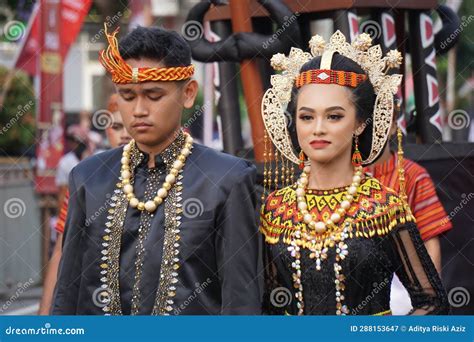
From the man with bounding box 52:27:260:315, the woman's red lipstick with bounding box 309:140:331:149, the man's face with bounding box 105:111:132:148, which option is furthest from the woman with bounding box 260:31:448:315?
the man's face with bounding box 105:111:132:148

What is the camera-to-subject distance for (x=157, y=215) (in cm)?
542

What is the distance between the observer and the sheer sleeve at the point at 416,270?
553 centimetres

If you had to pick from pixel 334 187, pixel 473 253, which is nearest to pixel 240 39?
pixel 473 253

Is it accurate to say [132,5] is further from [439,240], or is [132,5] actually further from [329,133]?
[329,133]

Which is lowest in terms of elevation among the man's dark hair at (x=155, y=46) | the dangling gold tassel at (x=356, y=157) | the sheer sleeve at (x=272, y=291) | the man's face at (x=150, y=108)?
the sheer sleeve at (x=272, y=291)

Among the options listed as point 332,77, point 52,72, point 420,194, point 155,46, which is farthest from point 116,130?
point 52,72

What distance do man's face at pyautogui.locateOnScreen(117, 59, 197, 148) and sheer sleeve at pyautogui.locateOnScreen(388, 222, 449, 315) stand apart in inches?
42.1

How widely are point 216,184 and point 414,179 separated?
2267mm

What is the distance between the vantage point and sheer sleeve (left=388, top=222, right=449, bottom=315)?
5531 millimetres

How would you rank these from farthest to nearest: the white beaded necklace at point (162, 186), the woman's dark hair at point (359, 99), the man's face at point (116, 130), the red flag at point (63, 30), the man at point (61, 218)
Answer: the red flag at point (63, 30), the man's face at point (116, 130), the man at point (61, 218), the woman's dark hair at point (359, 99), the white beaded necklace at point (162, 186)

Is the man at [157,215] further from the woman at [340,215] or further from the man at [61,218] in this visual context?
the man at [61,218]

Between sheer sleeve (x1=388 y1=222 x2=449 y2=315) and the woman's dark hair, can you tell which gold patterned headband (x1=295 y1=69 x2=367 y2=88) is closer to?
the woman's dark hair

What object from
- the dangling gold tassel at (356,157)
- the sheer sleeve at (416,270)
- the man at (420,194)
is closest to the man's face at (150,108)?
the dangling gold tassel at (356,157)

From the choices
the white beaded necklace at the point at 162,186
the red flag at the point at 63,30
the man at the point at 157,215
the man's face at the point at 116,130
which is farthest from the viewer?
the red flag at the point at 63,30
